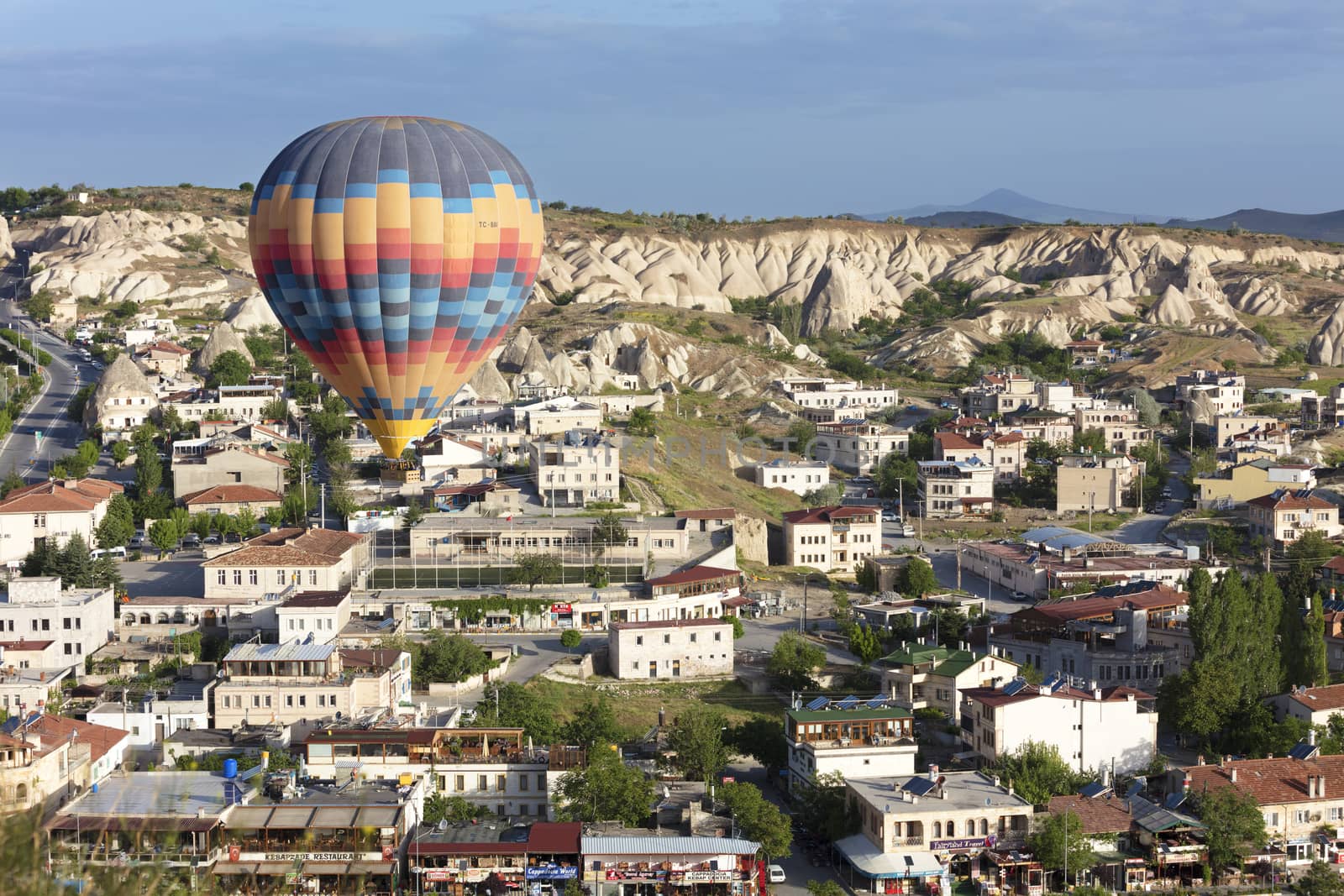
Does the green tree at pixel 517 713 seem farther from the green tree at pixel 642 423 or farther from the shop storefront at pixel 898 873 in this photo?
the green tree at pixel 642 423

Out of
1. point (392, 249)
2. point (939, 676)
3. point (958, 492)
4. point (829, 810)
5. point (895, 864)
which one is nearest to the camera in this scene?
point (895, 864)

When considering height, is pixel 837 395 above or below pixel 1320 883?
above

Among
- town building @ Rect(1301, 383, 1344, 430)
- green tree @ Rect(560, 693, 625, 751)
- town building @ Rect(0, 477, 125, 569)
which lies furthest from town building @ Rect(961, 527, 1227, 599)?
town building @ Rect(1301, 383, 1344, 430)

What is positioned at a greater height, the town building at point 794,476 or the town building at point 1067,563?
the town building at point 794,476

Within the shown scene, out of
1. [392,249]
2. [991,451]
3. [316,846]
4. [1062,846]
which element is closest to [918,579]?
[392,249]

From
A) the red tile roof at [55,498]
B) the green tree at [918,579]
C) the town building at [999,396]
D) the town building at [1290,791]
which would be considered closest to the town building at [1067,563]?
the green tree at [918,579]

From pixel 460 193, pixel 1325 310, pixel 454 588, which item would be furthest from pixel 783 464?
pixel 1325 310

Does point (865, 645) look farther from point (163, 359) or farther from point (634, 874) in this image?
point (163, 359)
